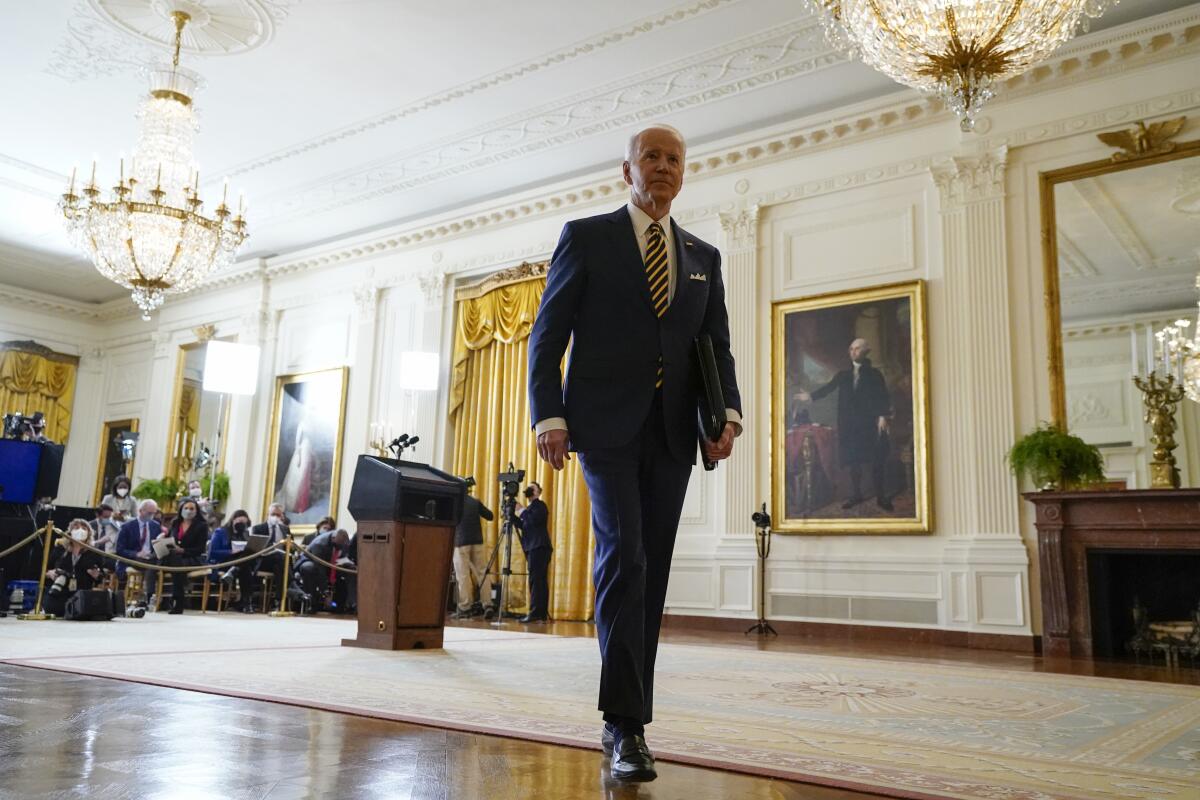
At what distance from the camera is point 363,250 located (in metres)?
12.2

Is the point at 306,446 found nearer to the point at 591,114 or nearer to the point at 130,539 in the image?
the point at 130,539

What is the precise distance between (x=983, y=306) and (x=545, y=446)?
20.8 ft

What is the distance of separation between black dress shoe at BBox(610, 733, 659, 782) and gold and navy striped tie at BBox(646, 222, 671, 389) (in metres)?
0.86

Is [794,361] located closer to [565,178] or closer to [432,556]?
[565,178]

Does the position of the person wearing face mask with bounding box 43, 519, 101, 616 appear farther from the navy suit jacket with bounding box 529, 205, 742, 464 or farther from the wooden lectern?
the navy suit jacket with bounding box 529, 205, 742, 464

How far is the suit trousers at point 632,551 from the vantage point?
201cm

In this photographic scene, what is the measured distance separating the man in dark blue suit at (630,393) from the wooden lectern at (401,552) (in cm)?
286

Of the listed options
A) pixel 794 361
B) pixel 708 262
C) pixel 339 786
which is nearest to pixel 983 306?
pixel 794 361

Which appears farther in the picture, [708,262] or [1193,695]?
[1193,695]

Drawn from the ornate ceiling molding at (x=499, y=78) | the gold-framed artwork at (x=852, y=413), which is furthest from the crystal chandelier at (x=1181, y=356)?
the ornate ceiling molding at (x=499, y=78)

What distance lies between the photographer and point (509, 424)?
34.1 ft

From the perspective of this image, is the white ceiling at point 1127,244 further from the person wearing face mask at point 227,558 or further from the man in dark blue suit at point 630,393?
the person wearing face mask at point 227,558

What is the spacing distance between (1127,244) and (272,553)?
8.64 meters

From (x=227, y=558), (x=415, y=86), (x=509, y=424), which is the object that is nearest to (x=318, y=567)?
(x=227, y=558)
